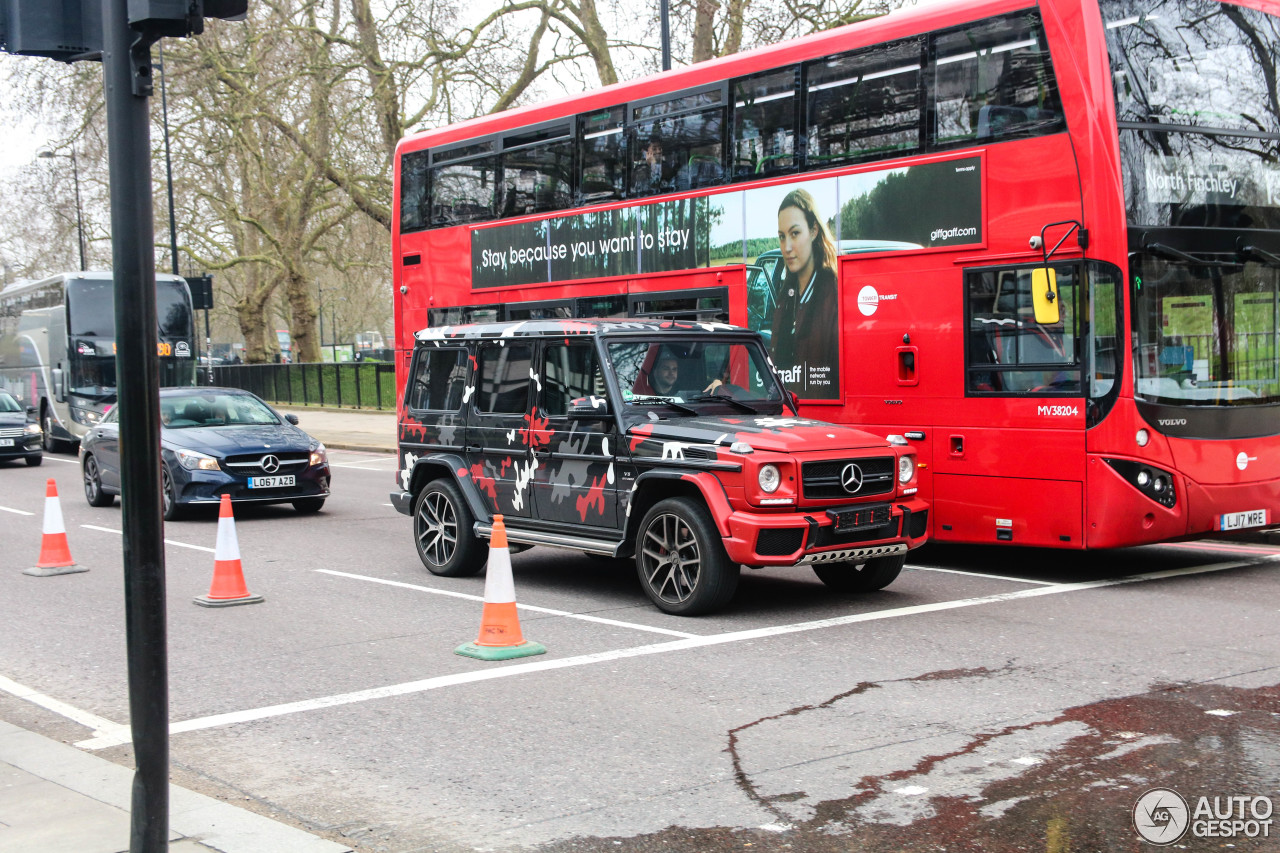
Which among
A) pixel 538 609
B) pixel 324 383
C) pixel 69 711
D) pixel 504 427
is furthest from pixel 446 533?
pixel 324 383

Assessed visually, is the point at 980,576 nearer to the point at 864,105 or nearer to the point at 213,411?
the point at 864,105

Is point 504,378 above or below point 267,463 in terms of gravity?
above

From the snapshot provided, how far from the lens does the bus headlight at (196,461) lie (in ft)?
49.5

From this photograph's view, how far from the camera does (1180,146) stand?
10070mm

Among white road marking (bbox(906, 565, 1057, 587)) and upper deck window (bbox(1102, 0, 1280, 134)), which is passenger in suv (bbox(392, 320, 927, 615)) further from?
upper deck window (bbox(1102, 0, 1280, 134))

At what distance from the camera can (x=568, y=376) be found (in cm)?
988

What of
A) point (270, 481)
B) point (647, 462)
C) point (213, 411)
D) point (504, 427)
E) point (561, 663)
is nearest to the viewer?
point (561, 663)

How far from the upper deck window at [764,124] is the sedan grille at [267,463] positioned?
21.3ft

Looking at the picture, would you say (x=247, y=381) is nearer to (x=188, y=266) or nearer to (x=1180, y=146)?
(x=188, y=266)

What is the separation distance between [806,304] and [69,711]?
7.27m

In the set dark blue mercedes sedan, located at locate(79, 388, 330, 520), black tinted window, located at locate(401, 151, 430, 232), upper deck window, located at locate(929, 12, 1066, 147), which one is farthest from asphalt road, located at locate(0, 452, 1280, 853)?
black tinted window, located at locate(401, 151, 430, 232)

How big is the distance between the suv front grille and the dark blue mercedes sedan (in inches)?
338

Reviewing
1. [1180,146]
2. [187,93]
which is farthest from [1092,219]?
[187,93]

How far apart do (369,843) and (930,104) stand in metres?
8.06
